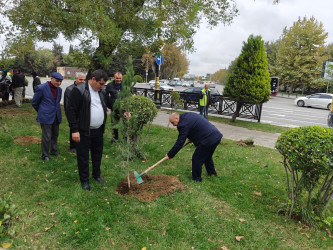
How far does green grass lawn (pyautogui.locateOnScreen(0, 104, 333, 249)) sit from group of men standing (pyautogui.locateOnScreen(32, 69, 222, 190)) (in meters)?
0.26

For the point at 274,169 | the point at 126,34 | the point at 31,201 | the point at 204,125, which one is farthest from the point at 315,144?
the point at 126,34

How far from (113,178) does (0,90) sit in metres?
10.9

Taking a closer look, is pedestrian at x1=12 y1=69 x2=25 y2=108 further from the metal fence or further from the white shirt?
the white shirt

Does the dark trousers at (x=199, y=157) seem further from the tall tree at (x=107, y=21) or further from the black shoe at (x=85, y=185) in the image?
the tall tree at (x=107, y=21)

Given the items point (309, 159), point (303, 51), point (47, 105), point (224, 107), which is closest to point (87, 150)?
point (47, 105)

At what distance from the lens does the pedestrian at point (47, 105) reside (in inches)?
189

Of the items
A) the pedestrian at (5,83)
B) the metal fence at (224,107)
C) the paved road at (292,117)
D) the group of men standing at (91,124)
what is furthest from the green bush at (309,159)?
the pedestrian at (5,83)

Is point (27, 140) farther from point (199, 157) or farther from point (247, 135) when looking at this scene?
point (247, 135)

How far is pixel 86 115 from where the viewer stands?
3.60m

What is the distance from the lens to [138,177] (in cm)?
412

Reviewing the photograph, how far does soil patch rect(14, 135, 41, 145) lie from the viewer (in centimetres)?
594

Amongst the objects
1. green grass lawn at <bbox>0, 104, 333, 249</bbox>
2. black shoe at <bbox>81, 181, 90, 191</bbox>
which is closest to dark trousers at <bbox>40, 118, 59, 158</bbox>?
green grass lawn at <bbox>0, 104, 333, 249</bbox>

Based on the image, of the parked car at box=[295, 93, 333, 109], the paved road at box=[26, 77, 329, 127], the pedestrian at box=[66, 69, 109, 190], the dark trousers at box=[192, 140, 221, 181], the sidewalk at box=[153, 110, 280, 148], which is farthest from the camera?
the parked car at box=[295, 93, 333, 109]

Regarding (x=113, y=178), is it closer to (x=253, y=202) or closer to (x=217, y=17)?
(x=253, y=202)
